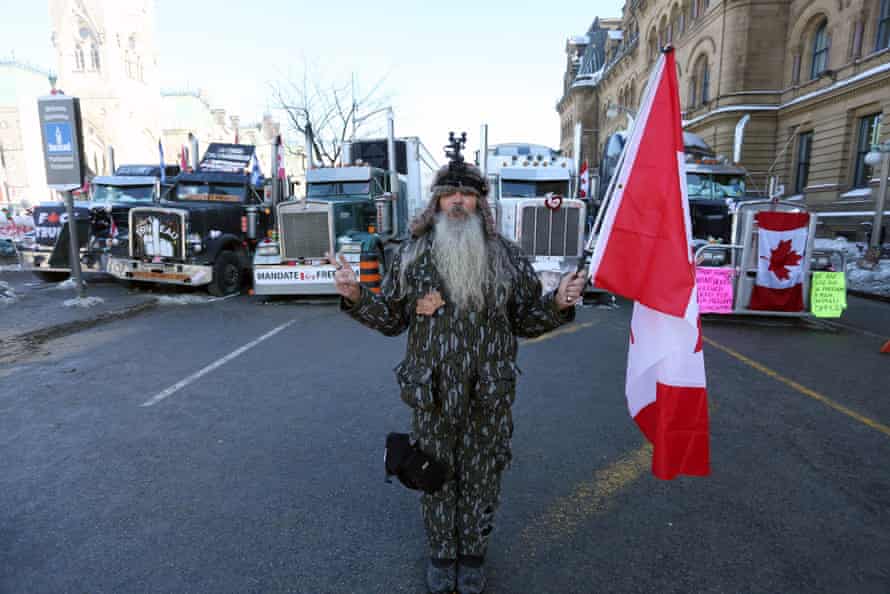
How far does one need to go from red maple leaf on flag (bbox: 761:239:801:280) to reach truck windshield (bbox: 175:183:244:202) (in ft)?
36.7

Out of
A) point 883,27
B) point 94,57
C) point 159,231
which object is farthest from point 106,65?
point 883,27

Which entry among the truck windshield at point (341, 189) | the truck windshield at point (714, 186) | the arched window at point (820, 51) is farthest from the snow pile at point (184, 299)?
the arched window at point (820, 51)

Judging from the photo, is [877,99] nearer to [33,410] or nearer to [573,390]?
Result: [573,390]

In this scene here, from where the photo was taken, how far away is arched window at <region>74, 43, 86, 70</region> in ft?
195

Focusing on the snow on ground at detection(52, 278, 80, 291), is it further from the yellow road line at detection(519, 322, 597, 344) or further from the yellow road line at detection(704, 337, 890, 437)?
the yellow road line at detection(704, 337, 890, 437)

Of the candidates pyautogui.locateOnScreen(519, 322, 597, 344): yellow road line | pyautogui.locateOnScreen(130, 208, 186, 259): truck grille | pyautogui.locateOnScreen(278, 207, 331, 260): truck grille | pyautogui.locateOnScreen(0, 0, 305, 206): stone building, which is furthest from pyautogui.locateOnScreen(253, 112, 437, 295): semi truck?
pyautogui.locateOnScreen(0, 0, 305, 206): stone building

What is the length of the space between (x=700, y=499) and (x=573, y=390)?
1.94m

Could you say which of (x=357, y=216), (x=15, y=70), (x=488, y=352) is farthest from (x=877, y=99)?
(x=15, y=70)

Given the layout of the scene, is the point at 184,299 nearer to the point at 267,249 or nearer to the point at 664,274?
the point at 267,249

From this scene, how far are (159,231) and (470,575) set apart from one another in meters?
10.4

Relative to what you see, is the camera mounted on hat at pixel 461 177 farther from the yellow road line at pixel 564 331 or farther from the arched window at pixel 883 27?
the arched window at pixel 883 27

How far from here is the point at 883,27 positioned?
19.1 metres

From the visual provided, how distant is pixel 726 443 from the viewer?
3.89 meters

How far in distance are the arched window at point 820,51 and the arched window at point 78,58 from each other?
2792 inches
